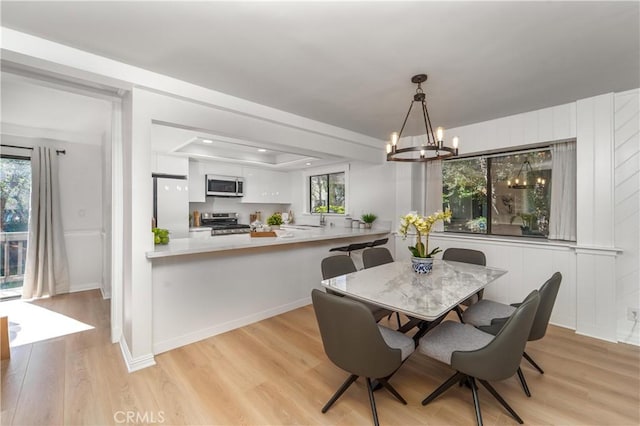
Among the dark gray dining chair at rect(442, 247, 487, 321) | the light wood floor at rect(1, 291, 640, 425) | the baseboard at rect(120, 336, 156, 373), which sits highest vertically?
the dark gray dining chair at rect(442, 247, 487, 321)

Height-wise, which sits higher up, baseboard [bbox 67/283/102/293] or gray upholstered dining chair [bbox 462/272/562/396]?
gray upholstered dining chair [bbox 462/272/562/396]

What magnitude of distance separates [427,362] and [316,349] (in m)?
1.00

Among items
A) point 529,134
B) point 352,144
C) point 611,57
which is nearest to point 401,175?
point 352,144

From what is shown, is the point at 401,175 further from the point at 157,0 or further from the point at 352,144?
the point at 157,0

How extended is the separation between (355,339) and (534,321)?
1.39m

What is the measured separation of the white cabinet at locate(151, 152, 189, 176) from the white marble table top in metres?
3.51

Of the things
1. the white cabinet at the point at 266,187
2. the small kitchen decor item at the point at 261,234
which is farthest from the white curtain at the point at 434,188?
the white cabinet at the point at 266,187

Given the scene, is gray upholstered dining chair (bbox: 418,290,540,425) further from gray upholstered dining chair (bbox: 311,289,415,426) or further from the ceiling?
the ceiling

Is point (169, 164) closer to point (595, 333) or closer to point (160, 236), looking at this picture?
point (160, 236)

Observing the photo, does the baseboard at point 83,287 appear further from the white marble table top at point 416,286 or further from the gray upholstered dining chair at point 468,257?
the gray upholstered dining chair at point 468,257

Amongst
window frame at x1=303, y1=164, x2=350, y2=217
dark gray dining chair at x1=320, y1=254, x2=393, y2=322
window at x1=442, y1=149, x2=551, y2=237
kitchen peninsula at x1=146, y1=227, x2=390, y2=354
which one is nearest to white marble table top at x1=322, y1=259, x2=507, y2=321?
dark gray dining chair at x1=320, y1=254, x2=393, y2=322

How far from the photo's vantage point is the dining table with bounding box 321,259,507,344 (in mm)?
1684

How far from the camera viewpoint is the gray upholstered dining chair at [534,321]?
1924mm

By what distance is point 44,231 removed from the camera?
12.8 feet
